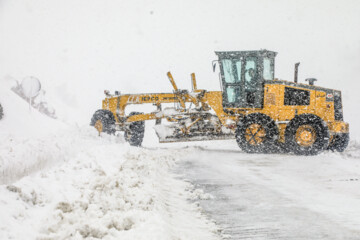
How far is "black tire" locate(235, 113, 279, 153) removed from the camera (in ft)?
38.3

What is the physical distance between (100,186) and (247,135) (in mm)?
8275

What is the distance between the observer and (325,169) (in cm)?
776

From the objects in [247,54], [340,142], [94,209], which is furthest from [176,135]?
[94,209]

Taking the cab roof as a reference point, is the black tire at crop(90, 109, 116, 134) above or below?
below

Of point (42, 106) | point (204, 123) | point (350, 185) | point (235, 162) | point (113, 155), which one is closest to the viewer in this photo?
point (350, 185)

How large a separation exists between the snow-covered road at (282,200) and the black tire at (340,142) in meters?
4.37

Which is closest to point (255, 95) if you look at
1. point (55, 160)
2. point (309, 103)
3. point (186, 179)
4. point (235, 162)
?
point (309, 103)

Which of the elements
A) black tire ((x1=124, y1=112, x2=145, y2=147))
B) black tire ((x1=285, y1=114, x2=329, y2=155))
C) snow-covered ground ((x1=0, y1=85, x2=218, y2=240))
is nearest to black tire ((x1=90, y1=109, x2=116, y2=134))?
black tire ((x1=124, y1=112, x2=145, y2=147))

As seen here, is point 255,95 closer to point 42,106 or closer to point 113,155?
point 113,155

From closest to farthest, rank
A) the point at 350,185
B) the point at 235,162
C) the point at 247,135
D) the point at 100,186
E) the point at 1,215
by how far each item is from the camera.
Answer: the point at 1,215, the point at 100,186, the point at 350,185, the point at 235,162, the point at 247,135

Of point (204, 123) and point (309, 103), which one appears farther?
point (204, 123)

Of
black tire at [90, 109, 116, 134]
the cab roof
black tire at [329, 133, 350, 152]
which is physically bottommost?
black tire at [329, 133, 350, 152]

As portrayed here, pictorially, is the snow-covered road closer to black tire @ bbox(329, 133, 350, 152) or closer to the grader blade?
black tire @ bbox(329, 133, 350, 152)

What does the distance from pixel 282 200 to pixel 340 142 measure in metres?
8.62
